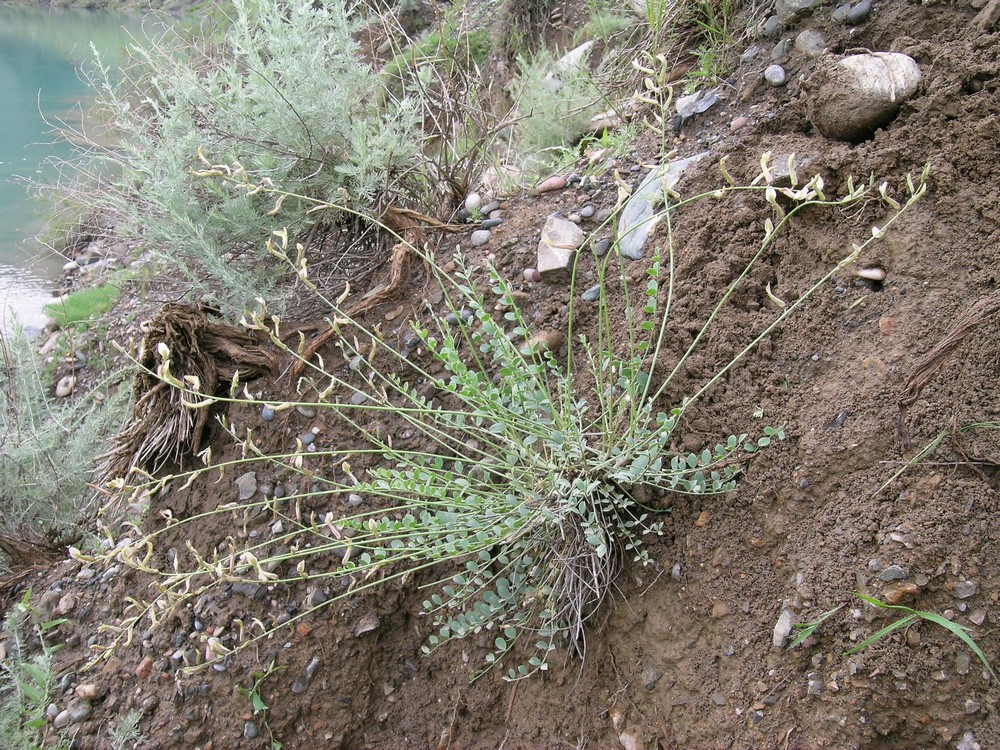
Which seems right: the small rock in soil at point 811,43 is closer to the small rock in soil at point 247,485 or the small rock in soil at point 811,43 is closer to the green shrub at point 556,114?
the green shrub at point 556,114

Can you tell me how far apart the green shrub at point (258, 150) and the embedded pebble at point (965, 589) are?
1881 mm

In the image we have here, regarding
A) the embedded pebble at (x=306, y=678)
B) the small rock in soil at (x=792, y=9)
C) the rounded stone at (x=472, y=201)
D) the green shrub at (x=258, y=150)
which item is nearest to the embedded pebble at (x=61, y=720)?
the embedded pebble at (x=306, y=678)

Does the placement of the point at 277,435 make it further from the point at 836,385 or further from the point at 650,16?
the point at 650,16

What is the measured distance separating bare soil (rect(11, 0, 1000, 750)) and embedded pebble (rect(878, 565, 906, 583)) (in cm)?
1

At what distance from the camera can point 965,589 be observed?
1275 mm

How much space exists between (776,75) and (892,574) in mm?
1483

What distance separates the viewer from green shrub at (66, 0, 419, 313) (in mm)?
2291

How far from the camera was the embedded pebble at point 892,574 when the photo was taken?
1330mm

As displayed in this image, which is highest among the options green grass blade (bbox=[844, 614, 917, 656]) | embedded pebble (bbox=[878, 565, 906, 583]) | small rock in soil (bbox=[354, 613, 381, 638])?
small rock in soil (bbox=[354, 613, 381, 638])

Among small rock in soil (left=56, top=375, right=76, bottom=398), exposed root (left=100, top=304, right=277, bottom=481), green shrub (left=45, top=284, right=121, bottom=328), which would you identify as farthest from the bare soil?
green shrub (left=45, top=284, right=121, bottom=328)

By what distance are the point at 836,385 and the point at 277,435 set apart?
1.56 meters

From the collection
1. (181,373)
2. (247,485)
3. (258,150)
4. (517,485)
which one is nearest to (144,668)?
(247,485)

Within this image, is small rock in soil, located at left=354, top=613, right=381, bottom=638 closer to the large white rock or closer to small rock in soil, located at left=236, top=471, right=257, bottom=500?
small rock in soil, located at left=236, top=471, right=257, bottom=500

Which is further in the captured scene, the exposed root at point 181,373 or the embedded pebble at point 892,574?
the exposed root at point 181,373
